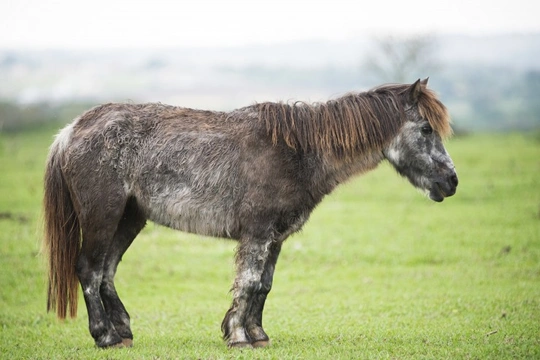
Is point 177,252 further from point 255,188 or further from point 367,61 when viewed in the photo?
point 367,61

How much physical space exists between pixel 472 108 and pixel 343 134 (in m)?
141

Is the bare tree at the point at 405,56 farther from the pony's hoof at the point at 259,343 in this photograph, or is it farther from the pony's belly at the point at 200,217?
the pony's hoof at the point at 259,343

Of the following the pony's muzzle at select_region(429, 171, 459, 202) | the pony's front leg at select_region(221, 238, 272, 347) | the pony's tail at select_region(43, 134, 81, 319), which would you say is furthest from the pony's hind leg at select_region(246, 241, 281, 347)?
the pony's tail at select_region(43, 134, 81, 319)

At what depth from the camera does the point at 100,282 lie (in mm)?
7812

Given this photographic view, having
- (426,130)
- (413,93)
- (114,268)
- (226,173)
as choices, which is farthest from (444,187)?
(114,268)

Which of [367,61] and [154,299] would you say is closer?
[154,299]

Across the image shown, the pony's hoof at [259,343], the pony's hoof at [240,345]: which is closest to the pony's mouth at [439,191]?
the pony's hoof at [259,343]

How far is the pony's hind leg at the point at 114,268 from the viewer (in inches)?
316

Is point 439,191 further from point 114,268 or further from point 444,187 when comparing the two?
point 114,268

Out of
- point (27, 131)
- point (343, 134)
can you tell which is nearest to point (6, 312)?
point (343, 134)

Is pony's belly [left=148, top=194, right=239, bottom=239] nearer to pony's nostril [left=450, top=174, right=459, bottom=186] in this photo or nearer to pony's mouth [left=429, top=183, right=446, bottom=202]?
pony's mouth [left=429, top=183, right=446, bottom=202]

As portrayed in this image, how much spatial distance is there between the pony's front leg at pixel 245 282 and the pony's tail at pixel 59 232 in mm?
1979

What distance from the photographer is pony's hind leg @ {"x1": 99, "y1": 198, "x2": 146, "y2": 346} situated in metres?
8.02

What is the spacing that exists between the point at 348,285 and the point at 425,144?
5.32 m
